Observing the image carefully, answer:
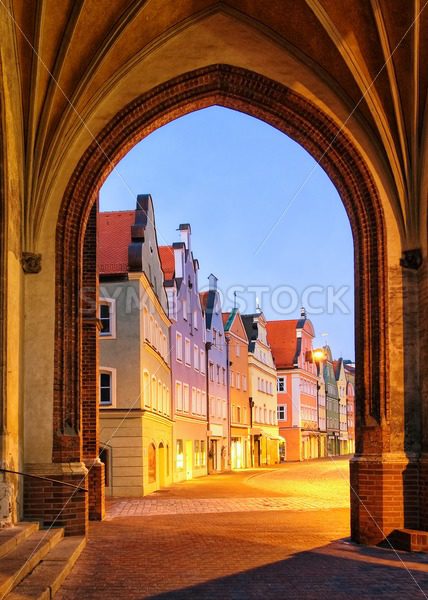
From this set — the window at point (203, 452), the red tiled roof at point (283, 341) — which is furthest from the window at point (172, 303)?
the red tiled roof at point (283, 341)

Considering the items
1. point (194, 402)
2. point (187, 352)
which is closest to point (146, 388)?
point (187, 352)

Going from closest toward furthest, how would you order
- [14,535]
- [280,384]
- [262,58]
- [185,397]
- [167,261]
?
[14,535] < [262,58] < [185,397] < [167,261] < [280,384]

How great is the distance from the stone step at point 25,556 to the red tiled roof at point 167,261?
76.8 ft

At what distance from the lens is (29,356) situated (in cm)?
1108

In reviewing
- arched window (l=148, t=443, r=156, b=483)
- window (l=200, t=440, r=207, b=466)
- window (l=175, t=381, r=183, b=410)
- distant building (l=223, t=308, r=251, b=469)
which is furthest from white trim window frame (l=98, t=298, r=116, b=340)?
distant building (l=223, t=308, r=251, b=469)

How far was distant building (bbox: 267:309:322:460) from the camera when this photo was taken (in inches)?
2419

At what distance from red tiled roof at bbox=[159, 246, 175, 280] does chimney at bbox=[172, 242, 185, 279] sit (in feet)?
1.01

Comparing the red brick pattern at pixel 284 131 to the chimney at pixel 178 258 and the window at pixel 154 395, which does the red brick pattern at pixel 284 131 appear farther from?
the chimney at pixel 178 258

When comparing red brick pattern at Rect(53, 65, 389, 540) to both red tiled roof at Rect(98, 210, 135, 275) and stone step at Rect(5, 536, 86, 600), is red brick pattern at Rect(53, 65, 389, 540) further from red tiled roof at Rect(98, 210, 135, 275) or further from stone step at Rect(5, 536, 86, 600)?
red tiled roof at Rect(98, 210, 135, 275)

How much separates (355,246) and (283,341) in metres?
53.9

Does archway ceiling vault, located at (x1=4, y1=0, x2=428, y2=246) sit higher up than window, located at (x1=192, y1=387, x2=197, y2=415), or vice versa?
archway ceiling vault, located at (x1=4, y1=0, x2=428, y2=246)

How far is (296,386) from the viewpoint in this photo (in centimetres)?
6244

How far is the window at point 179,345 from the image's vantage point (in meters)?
32.4

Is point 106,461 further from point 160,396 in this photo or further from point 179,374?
point 179,374
